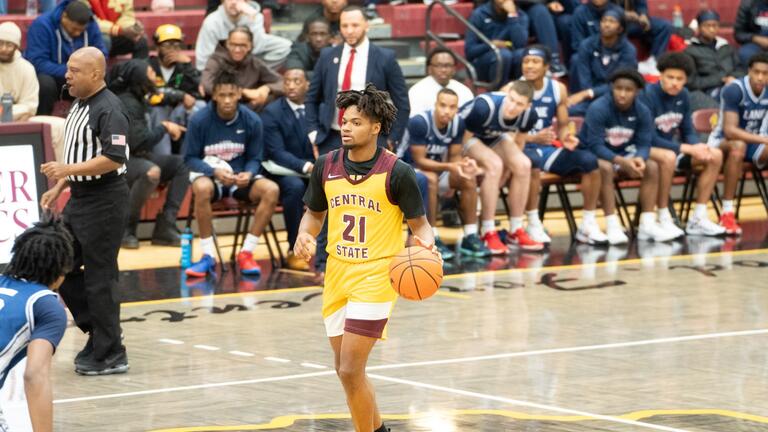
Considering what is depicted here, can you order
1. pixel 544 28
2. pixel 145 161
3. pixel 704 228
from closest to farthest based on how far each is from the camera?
pixel 145 161
pixel 704 228
pixel 544 28

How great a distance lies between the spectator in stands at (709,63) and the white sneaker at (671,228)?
9.63ft

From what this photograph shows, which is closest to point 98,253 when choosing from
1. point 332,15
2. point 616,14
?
point 332,15

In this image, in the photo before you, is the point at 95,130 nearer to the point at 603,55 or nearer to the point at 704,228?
the point at 704,228

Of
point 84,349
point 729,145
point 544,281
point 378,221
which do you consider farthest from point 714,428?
point 729,145

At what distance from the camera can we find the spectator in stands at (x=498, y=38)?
59.0 feet

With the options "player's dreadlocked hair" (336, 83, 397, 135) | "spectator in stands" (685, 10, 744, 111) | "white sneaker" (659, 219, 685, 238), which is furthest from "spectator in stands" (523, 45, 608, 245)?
"player's dreadlocked hair" (336, 83, 397, 135)

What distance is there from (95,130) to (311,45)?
297 inches

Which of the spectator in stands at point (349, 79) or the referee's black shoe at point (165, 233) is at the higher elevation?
the spectator in stands at point (349, 79)

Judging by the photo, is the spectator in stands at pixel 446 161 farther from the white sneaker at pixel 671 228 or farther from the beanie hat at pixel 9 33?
the beanie hat at pixel 9 33

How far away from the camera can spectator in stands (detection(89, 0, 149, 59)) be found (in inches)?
623

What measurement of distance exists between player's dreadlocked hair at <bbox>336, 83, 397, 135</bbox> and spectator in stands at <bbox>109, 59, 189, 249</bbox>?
6.61 meters

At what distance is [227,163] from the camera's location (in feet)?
45.6

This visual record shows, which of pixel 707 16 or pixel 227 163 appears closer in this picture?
pixel 227 163

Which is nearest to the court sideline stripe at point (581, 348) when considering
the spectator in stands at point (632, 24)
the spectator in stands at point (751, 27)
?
the spectator in stands at point (632, 24)
